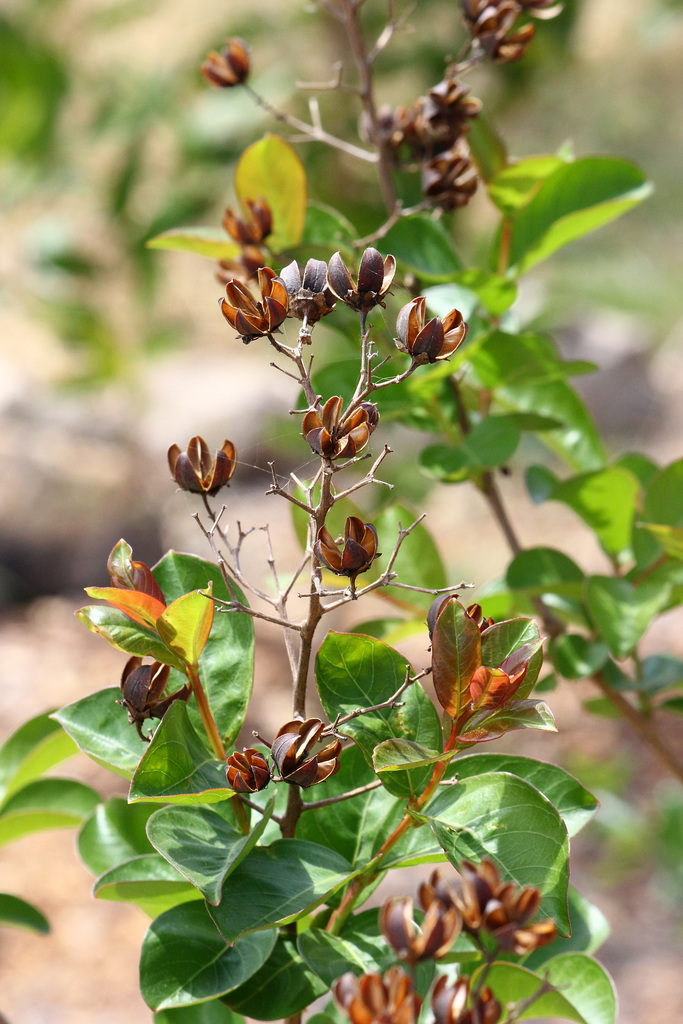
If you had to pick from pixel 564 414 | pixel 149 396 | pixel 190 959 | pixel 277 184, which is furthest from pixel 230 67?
pixel 149 396

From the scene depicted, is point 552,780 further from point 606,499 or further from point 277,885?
point 606,499

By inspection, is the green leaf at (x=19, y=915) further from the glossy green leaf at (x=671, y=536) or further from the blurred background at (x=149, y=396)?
the blurred background at (x=149, y=396)

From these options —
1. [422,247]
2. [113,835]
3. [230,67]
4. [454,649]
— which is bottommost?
[113,835]

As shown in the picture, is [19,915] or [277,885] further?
[19,915]

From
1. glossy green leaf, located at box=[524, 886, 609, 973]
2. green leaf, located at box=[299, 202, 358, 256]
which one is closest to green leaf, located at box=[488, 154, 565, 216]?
green leaf, located at box=[299, 202, 358, 256]

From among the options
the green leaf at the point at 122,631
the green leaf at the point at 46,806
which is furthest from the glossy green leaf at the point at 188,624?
the green leaf at the point at 46,806

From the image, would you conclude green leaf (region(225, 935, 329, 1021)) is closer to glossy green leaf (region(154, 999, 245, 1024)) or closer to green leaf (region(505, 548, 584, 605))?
glossy green leaf (region(154, 999, 245, 1024))
